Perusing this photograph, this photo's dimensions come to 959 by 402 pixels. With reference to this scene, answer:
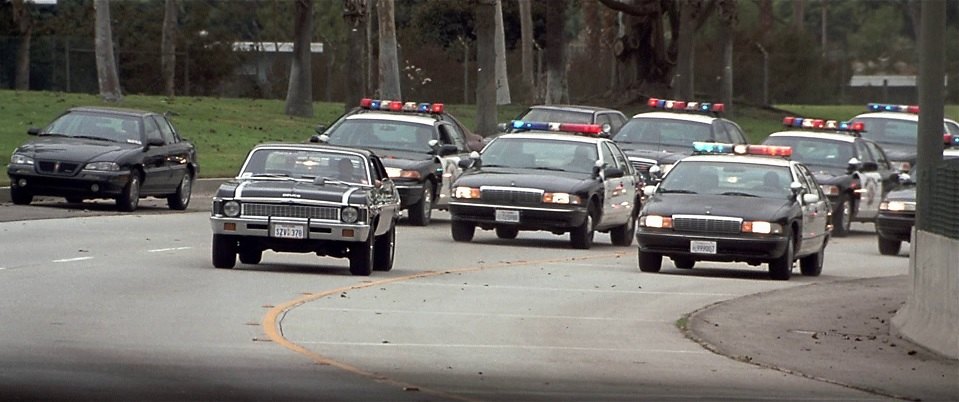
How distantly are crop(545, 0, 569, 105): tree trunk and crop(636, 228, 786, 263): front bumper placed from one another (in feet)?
111

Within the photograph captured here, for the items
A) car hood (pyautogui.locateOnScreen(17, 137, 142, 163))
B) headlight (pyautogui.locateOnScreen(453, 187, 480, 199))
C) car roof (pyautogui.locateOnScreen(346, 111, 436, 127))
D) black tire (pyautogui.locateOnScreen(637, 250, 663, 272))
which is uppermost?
car roof (pyautogui.locateOnScreen(346, 111, 436, 127))

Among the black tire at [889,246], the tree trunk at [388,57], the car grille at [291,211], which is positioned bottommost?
the black tire at [889,246]

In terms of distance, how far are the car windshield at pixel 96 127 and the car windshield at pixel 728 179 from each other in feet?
32.5

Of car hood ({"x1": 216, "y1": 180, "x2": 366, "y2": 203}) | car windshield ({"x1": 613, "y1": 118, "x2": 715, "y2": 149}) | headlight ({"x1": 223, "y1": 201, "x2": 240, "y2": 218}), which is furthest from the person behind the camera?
car windshield ({"x1": 613, "y1": 118, "x2": 715, "y2": 149})

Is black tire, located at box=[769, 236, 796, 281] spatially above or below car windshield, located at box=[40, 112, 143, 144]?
below

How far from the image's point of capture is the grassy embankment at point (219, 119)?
1711 inches

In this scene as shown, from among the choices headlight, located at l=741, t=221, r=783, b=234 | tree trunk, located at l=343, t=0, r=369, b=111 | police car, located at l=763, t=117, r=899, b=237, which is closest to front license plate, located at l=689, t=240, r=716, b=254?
headlight, located at l=741, t=221, r=783, b=234

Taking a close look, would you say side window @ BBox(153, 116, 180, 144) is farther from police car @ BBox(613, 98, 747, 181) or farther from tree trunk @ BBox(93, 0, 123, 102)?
tree trunk @ BBox(93, 0, 123, 102)

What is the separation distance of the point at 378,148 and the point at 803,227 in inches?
344

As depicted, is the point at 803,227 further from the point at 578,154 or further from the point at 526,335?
the point at 526,335

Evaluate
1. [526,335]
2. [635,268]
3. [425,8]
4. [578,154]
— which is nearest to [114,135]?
[578,154]

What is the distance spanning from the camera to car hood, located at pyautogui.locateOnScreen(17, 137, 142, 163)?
2880 centimetres

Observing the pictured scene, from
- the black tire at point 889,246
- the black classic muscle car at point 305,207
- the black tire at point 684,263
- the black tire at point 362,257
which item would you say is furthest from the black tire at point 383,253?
the black tire at point 889,246

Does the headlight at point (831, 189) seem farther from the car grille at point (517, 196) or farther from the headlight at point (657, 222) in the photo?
the headlight at point (657, 222)
